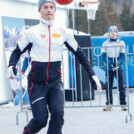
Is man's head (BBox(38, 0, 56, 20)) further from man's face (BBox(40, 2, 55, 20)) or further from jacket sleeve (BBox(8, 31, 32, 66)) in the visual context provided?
jacket sleeve (BBox(8, 31, 32, 66))

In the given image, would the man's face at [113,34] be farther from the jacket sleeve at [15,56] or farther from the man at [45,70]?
the jacket sleeve at [15,56]

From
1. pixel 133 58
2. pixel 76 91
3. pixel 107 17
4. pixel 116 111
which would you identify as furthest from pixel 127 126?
pixel 107 17

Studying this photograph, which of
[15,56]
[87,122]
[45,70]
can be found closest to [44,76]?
[45,70]

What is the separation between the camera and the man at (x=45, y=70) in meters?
5.89

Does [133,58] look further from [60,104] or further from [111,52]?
[60,104]

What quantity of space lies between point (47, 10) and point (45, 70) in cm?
75

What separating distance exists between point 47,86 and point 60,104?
0.28 metres

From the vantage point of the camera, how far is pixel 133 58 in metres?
15.6

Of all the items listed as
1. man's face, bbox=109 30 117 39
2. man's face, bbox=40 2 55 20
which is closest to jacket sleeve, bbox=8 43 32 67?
man's face, bbox=40 2 55 20

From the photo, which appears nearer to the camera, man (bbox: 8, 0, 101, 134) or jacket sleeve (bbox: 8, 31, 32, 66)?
man (bbox: 8, 0, 101, 134)

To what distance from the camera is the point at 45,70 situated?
5.98 m

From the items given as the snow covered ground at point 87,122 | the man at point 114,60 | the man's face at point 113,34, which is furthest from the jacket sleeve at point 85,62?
the man's face at point 113,34

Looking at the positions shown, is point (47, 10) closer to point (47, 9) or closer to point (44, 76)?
point (47, 9)

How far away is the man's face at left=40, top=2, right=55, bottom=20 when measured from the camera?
6.09 m
